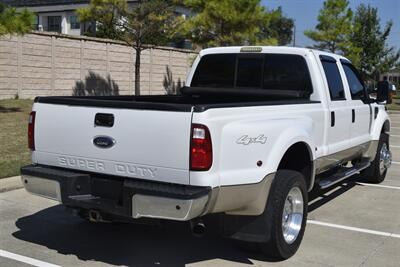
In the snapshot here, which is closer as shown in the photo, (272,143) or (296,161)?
(272,143)

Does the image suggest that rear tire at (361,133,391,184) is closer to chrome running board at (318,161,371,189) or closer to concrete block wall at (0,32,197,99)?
chrome running board at (318,161,371,189)

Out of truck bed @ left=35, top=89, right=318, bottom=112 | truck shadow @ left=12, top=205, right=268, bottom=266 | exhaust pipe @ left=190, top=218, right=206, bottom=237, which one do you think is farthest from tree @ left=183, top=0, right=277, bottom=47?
exhaust pipe @ left=190, top=218, right=206, bottom=237

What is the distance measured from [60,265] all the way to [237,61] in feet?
10.2

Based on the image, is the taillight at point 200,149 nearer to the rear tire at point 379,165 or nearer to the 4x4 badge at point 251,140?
the 4x4 badge at point 251,140

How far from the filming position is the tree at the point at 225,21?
22.1 metres

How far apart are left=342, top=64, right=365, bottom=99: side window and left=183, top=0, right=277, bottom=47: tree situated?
15.1 meters

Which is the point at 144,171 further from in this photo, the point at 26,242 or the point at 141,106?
the point at 26,242

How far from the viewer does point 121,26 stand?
21.2m

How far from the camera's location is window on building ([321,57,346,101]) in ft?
20.6

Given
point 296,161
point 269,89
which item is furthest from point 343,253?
point 269,89

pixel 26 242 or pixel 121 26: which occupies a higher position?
pixel 121 26

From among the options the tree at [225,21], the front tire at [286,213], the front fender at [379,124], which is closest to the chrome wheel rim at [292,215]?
the front tire at [286,213]

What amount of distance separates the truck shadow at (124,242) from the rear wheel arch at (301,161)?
37.3 inches

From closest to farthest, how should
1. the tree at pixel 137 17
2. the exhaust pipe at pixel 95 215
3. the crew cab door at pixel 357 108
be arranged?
1. the exhaust pipe at pixel 95 215
2. the crew cab door at pixel 357 108
3. the tree at pixel 137 17
